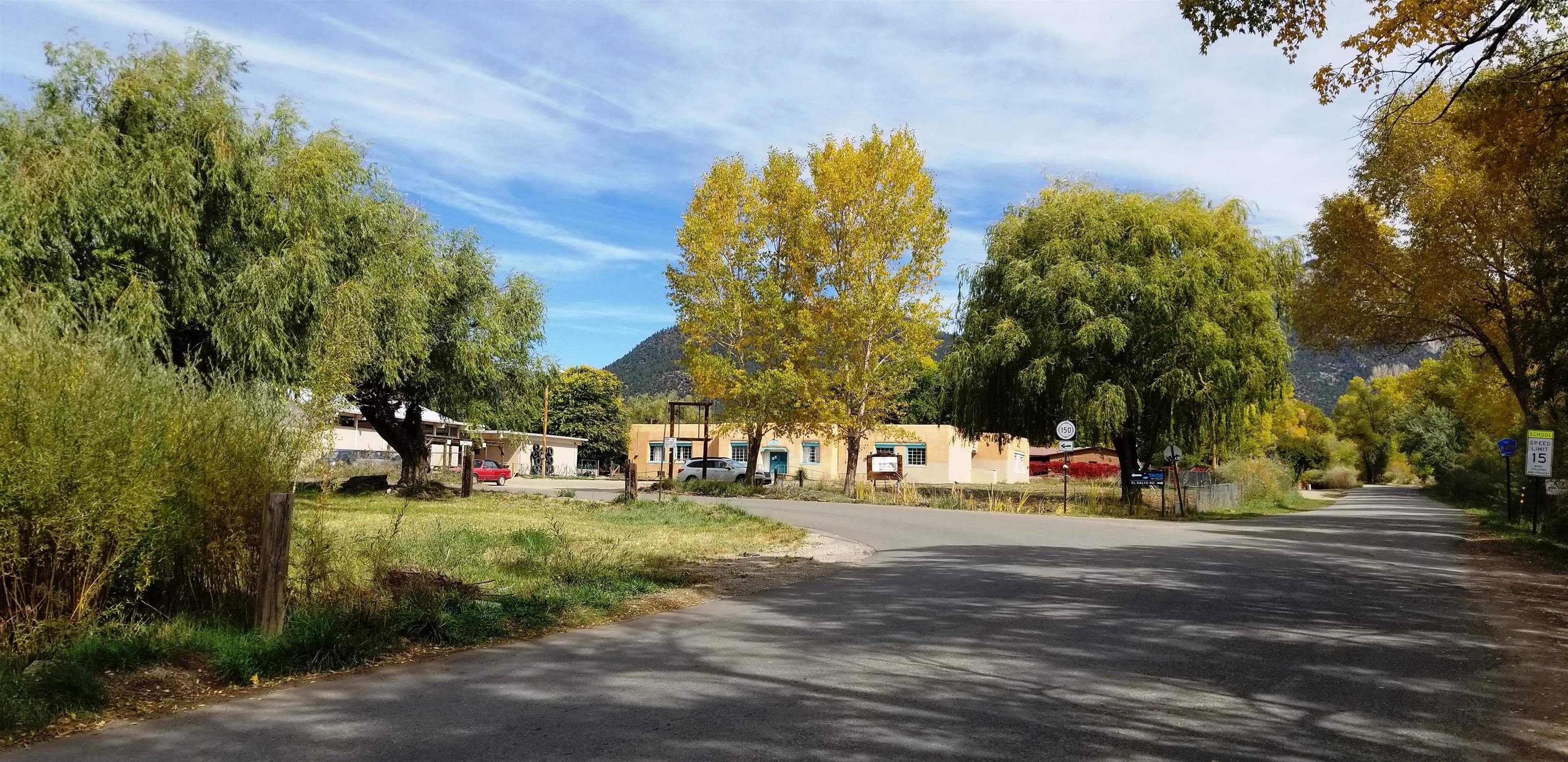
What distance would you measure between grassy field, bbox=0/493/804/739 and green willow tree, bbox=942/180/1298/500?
17.9m

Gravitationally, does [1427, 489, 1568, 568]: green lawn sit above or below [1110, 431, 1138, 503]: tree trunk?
below

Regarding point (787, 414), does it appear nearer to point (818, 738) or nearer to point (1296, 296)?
point (1296, 296)

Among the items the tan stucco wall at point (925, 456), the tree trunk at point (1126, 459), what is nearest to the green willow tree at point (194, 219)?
the tree trunk at point (1126, 459)

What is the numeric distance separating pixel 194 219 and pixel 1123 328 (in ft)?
81.8

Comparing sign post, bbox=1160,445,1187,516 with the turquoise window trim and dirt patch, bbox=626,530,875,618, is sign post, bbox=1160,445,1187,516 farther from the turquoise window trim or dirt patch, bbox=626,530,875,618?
the turquoise window trim

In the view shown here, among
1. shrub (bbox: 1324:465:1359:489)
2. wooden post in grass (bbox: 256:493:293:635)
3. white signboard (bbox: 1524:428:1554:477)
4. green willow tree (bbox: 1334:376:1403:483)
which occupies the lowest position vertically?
shrub (bbox: 1324:465:1359:489)

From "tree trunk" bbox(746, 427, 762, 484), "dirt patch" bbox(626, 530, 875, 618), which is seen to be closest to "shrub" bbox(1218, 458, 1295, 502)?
"tree trunk" bbox(746, 427, 762, 484)

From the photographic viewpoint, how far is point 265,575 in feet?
23.9

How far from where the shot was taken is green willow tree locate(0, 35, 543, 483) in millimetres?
14648

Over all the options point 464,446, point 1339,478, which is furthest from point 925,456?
point 1339,478

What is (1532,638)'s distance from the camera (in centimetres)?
877

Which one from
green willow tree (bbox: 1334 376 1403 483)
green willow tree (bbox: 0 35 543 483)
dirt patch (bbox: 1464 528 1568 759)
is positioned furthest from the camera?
green willow tree (bbox: 1334 376 1403 483)

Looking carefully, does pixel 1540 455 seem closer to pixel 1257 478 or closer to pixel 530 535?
pixel 530 535

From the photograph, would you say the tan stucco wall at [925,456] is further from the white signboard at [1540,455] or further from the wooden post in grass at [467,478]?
the white signboard at [1540,455]
